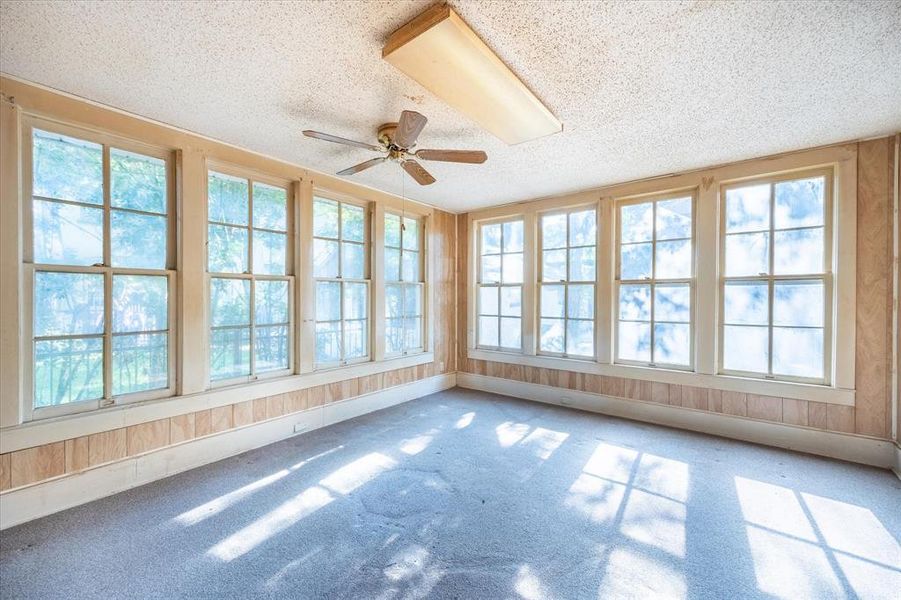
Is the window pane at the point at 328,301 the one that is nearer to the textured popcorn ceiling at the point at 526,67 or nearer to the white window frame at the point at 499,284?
the textured popcorn ceiling at the point at 526,67

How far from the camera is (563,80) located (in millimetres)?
2146

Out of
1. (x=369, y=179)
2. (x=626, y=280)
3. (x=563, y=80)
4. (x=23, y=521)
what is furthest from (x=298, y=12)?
(x=626, y=280)

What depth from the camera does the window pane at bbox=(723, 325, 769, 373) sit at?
3.41 meters

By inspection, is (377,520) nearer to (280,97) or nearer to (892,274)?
(280,97)

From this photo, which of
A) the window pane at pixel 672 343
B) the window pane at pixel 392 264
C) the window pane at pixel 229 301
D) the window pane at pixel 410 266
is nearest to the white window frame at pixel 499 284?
the window pane at pixel 410 266

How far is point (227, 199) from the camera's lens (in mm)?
3137

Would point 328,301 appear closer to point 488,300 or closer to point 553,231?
point 488,300

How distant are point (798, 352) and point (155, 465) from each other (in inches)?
217

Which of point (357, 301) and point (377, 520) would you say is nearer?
point (377, 520)

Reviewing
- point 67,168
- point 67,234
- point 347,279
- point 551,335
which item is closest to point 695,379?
point 551,335

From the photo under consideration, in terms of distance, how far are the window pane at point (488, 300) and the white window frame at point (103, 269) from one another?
12.3 feet

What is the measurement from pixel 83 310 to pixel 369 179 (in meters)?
2.65

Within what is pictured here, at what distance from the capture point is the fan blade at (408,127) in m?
2.06

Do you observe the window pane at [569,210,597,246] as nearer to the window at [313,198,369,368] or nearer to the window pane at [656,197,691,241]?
the window pane at [656,197,691,241]
